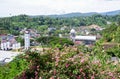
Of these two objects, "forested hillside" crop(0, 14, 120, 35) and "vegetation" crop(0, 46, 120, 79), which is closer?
"vegetation" crop(0, 46, 120, 79)

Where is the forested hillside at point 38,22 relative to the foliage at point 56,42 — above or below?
below

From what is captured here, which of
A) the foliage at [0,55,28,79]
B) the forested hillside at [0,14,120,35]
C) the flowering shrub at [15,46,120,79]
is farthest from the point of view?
the forested hillside at [0,14,120,35]

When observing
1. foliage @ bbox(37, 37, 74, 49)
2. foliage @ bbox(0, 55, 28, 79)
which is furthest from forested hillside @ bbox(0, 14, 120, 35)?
foliage @ bbox(0, 55, 28, 79)

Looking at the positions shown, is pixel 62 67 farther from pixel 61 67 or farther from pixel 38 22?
pixel 38 22

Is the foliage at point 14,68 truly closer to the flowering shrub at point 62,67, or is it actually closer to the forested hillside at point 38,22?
the flowering shrub at point 62,67

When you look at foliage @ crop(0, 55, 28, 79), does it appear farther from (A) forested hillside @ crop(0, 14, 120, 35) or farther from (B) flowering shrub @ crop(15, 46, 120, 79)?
(A) forested hillside @ crop(0, 14, 120, 35)

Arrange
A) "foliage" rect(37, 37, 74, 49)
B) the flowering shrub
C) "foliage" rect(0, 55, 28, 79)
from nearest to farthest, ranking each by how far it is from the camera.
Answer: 1. the flowering shrub
2. "foliage" rect(37, 37, 74, 49)
3. "foliage" rect(0, 55, 28, 79)

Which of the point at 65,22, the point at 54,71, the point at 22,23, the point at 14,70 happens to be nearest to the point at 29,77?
the point at 54,71

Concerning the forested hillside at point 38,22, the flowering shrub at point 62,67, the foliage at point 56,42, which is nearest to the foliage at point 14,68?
the foliage at point 56,42

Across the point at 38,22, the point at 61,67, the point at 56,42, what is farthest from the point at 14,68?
the point at 38,22

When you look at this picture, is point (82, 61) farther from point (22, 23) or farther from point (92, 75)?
point (22, 23)

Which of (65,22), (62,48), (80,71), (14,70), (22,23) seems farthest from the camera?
(65,22)
